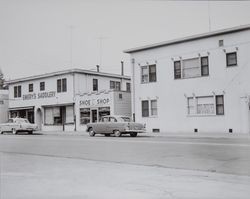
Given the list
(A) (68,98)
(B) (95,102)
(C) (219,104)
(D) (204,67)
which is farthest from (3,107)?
(C) (219,104)

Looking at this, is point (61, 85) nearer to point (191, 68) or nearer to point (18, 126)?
point (18, 126)

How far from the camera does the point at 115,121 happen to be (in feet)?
83.0

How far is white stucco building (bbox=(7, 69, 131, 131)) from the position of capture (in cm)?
3481

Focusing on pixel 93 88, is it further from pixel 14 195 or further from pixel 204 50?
pixel 14 195

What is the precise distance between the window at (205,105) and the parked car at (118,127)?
5000 millimetres

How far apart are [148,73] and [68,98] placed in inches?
403

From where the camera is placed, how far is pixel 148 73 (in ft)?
103

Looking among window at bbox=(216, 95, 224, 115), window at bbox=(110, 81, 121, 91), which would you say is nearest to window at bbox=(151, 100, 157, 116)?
window at bbox=(216, 95, 224, 115)

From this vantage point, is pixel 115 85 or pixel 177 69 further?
pixel 115 85

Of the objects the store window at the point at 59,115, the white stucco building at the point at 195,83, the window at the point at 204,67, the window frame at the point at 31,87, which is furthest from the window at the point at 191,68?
the window frame at the point at 31,87

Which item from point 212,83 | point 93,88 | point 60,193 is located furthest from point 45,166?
point 93,88

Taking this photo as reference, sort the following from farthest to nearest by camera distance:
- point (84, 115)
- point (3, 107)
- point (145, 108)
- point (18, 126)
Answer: point (3, 107), point (84, 115), point (18, 126), point (145, 108)

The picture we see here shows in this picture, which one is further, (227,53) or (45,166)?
(227,53)

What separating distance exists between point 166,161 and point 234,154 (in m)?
2.65
